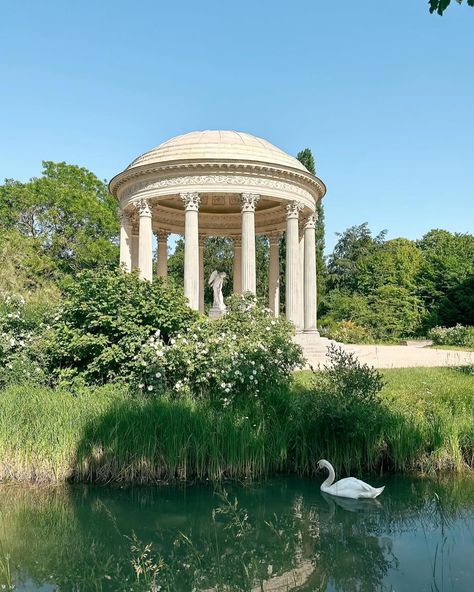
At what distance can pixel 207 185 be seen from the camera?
2962cm

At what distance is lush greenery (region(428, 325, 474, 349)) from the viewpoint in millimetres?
39844

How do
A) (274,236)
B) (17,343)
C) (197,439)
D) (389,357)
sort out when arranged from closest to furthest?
1. (197,439)
2. (17,343)
3. (389,357)
4. (274,236)

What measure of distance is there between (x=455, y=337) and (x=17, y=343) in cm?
3539

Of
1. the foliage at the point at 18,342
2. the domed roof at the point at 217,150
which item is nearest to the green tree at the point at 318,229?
the domed roof at the point at 217,150

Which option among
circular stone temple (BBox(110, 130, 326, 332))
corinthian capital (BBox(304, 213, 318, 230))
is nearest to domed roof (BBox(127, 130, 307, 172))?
circular stone temple (BBox(110, 130, 326, 332))

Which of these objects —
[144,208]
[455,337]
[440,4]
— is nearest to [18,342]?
[440,4]

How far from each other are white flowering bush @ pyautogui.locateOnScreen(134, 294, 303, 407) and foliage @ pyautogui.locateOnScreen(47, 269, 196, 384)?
74 cm

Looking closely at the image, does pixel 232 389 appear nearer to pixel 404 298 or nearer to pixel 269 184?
pixel 269 184

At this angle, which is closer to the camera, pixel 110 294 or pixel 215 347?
pixel 215 347

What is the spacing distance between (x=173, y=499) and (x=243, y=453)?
6.03ft

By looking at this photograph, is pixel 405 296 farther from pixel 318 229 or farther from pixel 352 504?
pixel 352 504

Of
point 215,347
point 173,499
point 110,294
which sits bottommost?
point 173,499

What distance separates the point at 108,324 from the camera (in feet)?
49.8

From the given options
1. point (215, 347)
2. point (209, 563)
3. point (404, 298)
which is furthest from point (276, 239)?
point (209, 563)
